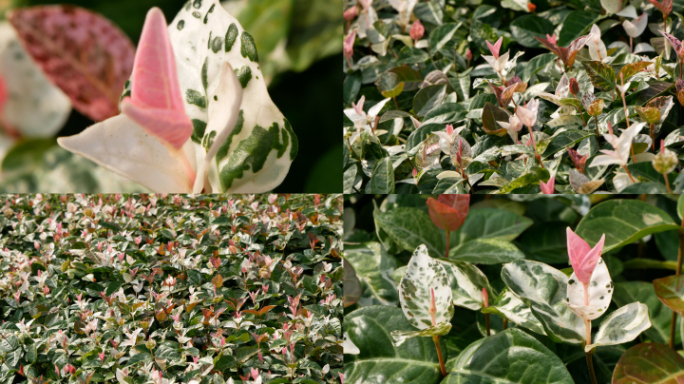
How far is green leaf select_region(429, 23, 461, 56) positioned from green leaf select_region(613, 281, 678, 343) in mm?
483

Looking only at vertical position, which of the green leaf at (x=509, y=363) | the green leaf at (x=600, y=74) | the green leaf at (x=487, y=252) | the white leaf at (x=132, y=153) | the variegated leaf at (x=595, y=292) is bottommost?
the green leaf at (x=509, y=363)

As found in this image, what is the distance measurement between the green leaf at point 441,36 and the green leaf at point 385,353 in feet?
1.71

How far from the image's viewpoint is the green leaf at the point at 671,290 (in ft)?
1.35

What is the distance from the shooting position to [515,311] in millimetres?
417

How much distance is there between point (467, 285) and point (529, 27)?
56 cm

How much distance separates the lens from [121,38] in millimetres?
653

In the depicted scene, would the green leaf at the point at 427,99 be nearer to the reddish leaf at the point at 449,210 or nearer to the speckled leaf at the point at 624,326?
the reddish leaf at the point at 449,210

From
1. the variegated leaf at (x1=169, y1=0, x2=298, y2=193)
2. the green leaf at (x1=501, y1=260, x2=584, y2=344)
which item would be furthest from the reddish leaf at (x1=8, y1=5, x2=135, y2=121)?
the green leaf at (x1=501, y1=260, x2=584, y2=344)

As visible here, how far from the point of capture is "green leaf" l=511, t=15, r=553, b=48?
31.8 inches

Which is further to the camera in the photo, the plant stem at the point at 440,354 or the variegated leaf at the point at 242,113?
the variegated leaf at the point at 242,113

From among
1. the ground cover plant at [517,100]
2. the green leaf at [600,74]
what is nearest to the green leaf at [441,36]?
the ground cover plant at [517,100]

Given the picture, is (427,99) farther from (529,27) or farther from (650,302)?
(650,302)

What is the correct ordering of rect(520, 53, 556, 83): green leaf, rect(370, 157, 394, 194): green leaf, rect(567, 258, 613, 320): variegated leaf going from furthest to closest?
1. rect(520, 53, 556, 83): green leaf
2. rect(370, 157, 394, 194): green leaf
3. rect(567, 258, 613, 320): variegated leaf

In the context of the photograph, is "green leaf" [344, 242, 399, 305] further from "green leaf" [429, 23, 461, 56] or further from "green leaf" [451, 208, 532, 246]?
"green leaf" [429, 23, 461, 56]
